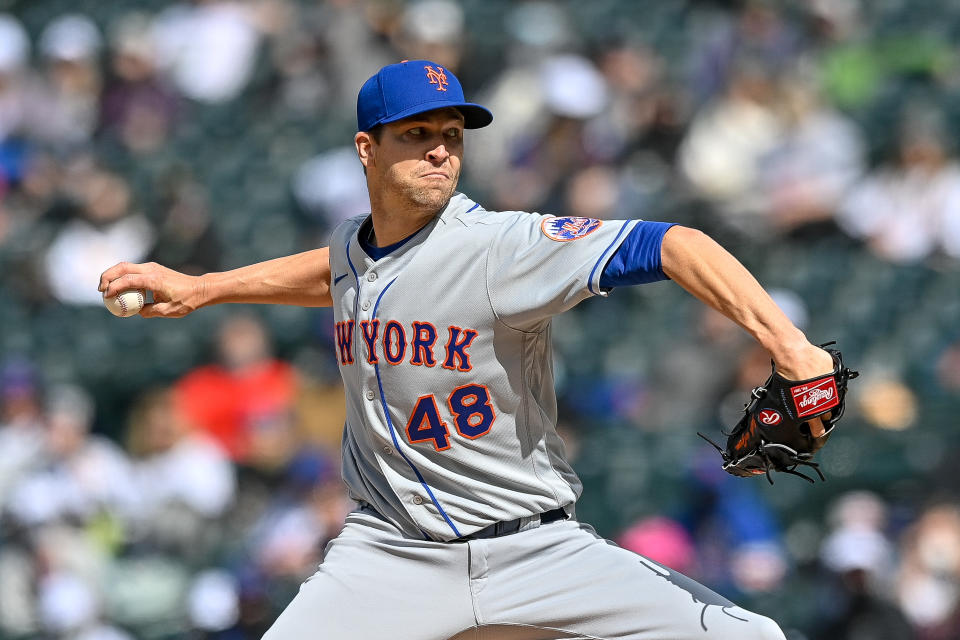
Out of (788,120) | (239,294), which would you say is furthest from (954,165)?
(239,294)

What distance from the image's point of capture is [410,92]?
118 inches

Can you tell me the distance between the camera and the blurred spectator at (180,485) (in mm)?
6820

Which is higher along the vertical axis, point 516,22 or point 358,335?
point 516,22

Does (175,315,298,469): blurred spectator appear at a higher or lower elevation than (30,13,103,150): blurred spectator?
lower

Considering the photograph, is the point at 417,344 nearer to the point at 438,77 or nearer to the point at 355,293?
the point at 355,293

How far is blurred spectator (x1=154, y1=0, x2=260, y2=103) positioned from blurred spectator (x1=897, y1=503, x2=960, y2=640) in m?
6.01

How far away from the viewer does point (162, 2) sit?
10.6m

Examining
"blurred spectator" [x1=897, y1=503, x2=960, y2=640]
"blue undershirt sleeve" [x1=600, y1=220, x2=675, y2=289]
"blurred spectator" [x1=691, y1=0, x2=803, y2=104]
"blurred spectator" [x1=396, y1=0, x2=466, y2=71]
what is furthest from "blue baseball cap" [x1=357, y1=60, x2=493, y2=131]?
"blurred spectator" [x1=396, y1=0, x2=466, y2=71]

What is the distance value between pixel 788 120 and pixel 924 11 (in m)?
1.75

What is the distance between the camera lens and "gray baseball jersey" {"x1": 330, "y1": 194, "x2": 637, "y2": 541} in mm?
2945

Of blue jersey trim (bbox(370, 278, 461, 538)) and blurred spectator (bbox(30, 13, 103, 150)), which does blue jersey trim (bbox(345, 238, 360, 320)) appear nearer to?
blue jersey trim (bbox(370, 278, 461, 538))

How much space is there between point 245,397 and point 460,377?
4.38 m

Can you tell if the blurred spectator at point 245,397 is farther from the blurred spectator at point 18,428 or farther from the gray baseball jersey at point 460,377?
the gray baseball jersey at point 460,377

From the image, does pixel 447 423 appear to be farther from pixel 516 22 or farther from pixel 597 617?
pixel 516 22
